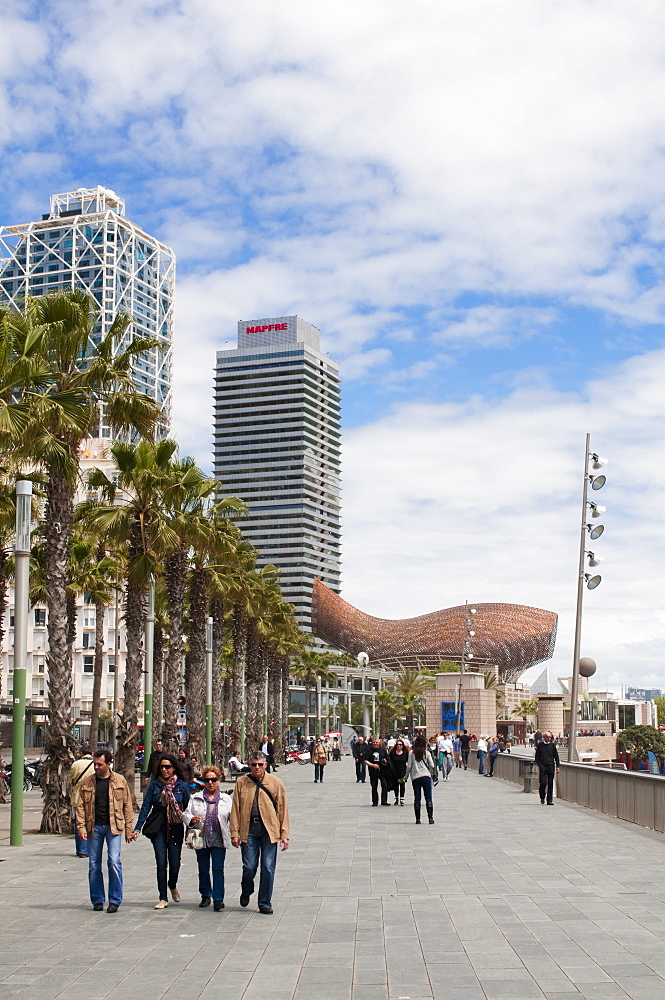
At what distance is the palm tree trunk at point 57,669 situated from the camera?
18969 millimetres

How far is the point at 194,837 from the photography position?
32.8 feet

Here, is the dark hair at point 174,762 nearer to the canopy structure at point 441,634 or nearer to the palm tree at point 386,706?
the palm tree at point 386,706

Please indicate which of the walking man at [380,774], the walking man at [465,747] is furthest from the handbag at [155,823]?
the walking man at [465,747]

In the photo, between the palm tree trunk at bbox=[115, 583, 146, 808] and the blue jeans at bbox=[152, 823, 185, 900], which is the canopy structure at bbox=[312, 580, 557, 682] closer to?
the palm tree trunk at bbox=[115, 583, 146, 808]

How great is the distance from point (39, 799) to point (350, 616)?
11526 centimetres

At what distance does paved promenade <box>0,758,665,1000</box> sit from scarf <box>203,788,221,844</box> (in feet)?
2.27

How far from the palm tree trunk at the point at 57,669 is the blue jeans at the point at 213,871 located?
9136 mm

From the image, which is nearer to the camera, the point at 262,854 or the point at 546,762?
the point at 262,854

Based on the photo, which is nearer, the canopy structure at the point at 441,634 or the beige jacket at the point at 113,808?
the beige jacket at the point at 113,808

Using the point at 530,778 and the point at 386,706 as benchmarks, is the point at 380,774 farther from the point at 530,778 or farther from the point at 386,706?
the point at 386,706

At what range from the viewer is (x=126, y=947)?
8.52 metres

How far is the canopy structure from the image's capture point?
140375 mm

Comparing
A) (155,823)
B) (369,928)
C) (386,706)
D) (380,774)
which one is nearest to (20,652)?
(155,823)

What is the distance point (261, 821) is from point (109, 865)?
61.6 inches
